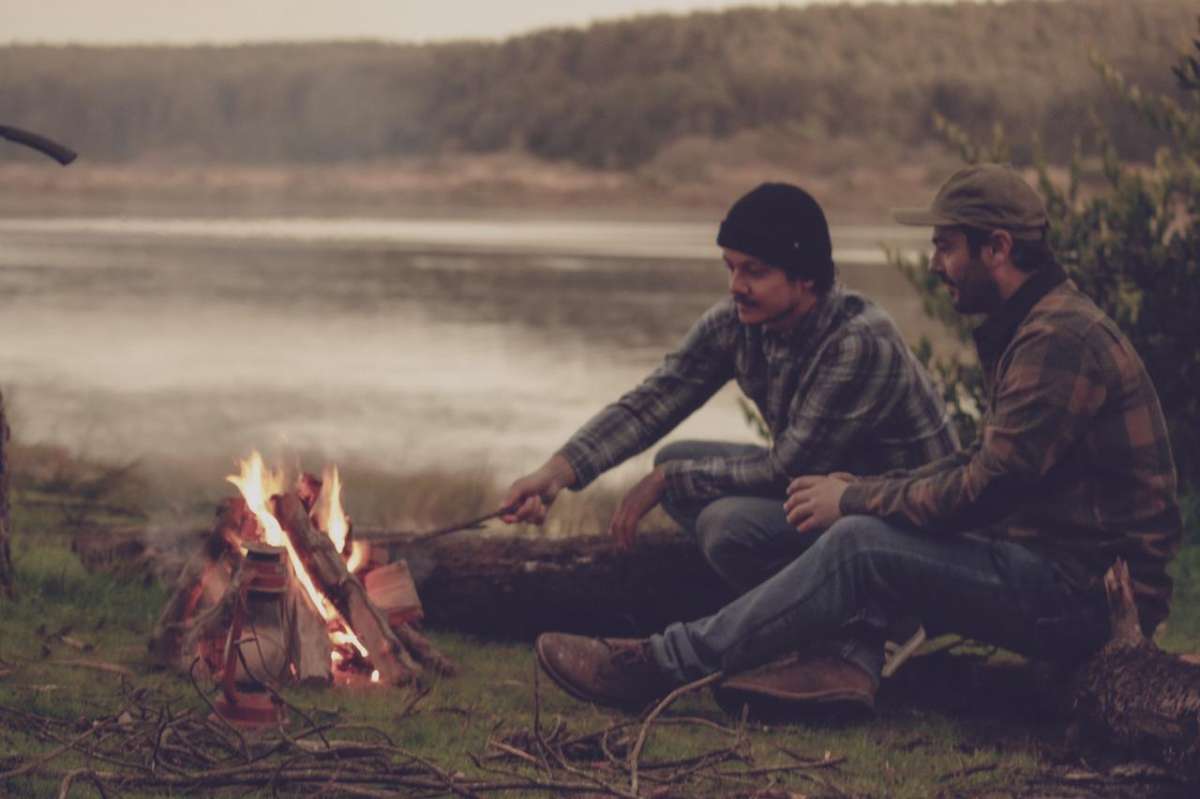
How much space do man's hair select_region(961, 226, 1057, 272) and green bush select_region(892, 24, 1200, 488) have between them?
17.1 ft

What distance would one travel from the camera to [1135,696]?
5836 millimetres

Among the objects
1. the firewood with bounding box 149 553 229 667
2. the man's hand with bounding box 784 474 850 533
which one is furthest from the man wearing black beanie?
the firewood with bounding box 149 553 229 667

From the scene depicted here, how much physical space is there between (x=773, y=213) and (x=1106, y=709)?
2.00 m

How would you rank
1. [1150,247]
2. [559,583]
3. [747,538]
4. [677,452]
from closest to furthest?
[747,538] → [677,452] → [559,583] → [1150,247]

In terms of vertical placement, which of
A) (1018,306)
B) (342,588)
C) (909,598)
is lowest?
(342,588)

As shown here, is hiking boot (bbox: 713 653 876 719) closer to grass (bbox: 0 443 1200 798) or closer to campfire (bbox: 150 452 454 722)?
grass (bbox: 0 443 1200 798)

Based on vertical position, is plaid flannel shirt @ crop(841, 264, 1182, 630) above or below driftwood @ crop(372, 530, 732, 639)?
above

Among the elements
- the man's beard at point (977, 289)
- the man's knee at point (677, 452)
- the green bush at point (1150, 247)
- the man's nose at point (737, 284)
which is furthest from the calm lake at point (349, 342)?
the man's beard at point (977, 289)

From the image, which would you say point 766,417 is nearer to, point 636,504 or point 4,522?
point 636,504

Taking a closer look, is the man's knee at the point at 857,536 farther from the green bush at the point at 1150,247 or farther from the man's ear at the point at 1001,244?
the green bush at the point at 1150,247

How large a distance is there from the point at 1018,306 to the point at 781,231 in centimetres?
95

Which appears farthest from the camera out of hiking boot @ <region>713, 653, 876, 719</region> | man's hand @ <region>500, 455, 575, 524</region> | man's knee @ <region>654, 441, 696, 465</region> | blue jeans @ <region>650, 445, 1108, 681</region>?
man's knee @ <region>654, 441, 696, 465</region>

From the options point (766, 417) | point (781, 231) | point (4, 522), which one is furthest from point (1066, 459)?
point (4, 522)

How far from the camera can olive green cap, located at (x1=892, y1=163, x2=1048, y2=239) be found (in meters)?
5.91
